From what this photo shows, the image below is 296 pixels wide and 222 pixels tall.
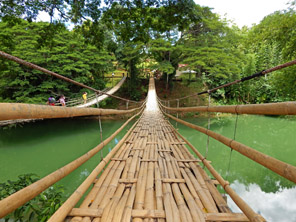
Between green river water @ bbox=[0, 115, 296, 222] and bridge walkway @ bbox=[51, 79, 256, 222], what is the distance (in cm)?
26

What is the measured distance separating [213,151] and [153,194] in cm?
442

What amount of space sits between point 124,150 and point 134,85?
31.5ft

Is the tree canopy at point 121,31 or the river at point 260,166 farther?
the river at point 260,166

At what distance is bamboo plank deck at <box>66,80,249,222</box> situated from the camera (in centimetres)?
78

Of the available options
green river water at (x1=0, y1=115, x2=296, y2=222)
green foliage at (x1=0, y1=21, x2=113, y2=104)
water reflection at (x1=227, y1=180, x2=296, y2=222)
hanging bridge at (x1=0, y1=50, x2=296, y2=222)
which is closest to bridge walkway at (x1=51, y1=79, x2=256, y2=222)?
hanging bridge at (x1=0, y1=50, x2=296, y2=222)

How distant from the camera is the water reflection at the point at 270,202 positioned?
8.03 feet

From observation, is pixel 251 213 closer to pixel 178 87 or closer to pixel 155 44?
pixel 155 44

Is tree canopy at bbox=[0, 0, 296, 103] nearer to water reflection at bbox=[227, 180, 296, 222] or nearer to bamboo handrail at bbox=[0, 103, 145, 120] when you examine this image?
bamboo handrail at bbox=[0, 103, 145, 120]

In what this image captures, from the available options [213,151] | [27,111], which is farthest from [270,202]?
[27,111]

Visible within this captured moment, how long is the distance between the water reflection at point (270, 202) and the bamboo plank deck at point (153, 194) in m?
2.06

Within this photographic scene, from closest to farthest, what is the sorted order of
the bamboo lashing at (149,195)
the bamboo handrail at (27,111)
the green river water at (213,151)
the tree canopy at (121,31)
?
the bamboo handrail at (27,111), the bamboo lashing at (149,195), the tree canopy at (121,31), the green river water at (213,151)

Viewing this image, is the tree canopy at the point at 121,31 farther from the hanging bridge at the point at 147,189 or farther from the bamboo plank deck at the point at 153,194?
the bamboo plank deck at the point at 153,194

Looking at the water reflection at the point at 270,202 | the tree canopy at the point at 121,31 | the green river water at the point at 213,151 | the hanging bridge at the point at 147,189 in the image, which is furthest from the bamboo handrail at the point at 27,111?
the water reflection at the point at 270,202

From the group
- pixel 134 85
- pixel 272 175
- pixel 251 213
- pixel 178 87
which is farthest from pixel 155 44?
pixel 251 213
